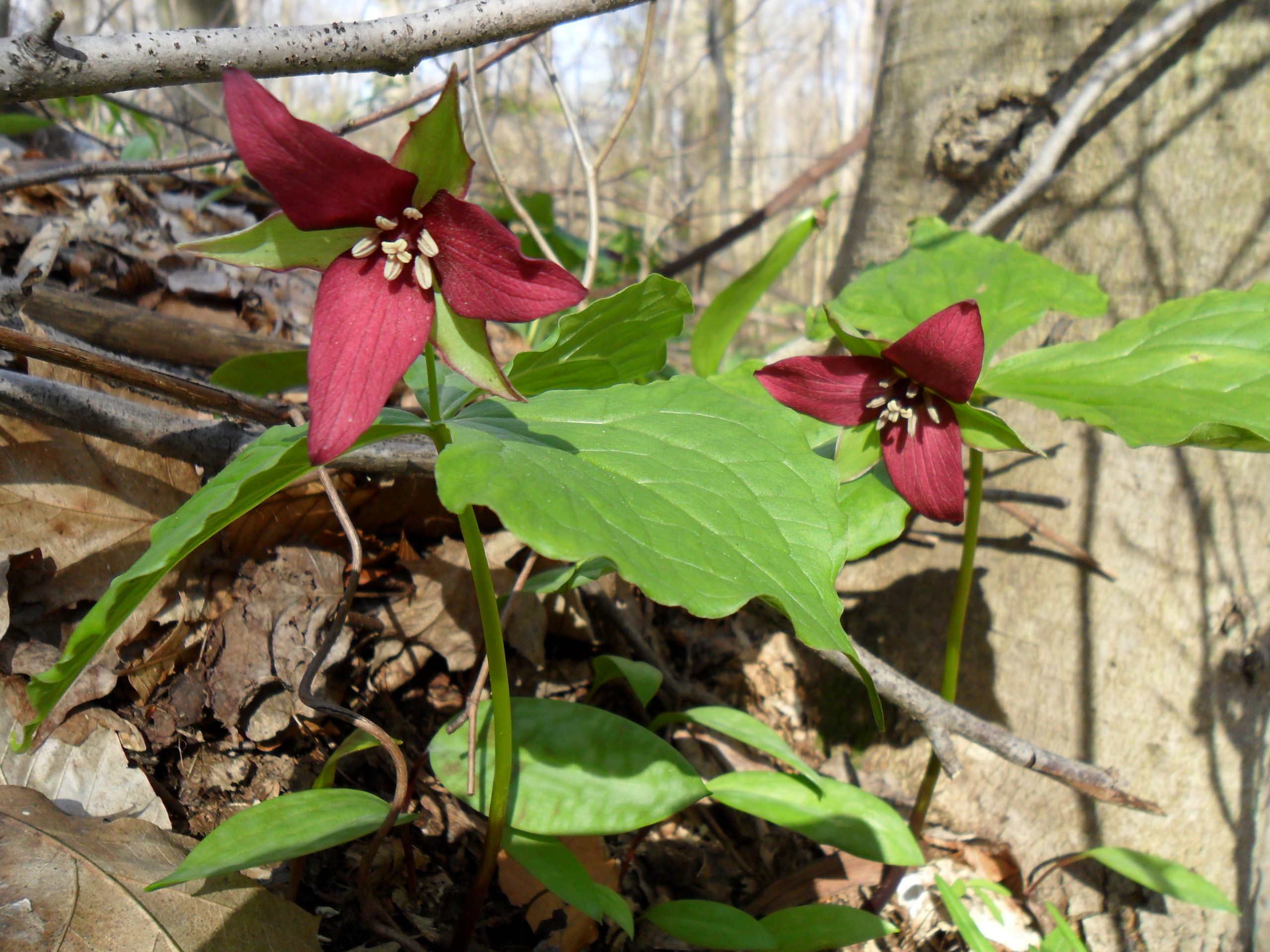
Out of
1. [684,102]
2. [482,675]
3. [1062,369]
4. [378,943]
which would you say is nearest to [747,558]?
[482,675]

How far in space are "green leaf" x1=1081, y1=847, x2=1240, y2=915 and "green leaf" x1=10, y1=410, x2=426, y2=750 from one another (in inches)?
63.2

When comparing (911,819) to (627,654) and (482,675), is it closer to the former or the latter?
(627,654)

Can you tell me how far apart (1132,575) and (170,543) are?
1838 mm

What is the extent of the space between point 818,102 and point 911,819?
1129 cm

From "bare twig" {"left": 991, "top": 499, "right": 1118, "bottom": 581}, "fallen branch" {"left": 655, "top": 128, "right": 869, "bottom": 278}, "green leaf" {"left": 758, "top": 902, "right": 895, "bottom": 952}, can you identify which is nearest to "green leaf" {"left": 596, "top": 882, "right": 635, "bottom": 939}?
"green leaf" {"left": 758, "top": 902, "right": 895, "bottom": 952}

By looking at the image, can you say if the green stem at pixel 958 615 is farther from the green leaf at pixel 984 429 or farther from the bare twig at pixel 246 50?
the bare twig at pixel 246 50

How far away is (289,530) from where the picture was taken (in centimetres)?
158

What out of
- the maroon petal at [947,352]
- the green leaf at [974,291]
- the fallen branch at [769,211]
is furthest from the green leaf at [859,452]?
the fallen branch at [769,211]

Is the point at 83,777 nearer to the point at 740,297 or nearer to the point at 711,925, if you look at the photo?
the point at 711,925

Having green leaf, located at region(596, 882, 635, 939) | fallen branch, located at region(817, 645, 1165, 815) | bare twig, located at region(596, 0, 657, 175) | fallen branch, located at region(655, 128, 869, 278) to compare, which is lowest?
green leaf, located at region(596, 882, 635, 939)

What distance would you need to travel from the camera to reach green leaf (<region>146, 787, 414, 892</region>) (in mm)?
898

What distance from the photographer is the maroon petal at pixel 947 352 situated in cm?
111

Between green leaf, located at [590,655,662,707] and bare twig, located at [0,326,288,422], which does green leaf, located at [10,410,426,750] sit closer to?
bare twig, located at [0,326,288,422]

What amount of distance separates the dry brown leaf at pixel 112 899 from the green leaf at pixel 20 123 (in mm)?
2251
